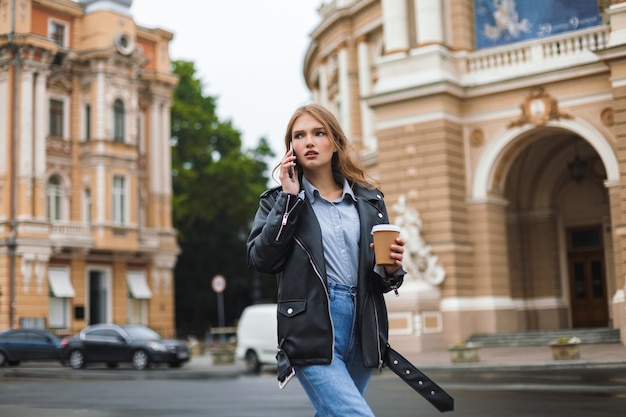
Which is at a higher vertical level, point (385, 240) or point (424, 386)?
point (385, 240)

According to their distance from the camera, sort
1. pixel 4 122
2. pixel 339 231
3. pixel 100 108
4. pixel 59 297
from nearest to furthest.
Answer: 1. pixel 339 231
2. pixel 4 122
3. pixel 59 297
4. pixel 100 108

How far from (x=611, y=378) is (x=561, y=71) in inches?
506

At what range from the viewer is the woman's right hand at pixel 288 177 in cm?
440

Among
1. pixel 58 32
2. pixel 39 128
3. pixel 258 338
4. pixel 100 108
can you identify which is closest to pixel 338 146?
pixel 258 338

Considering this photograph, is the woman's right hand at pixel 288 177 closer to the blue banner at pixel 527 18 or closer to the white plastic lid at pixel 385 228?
the white plastic lid at pixel 385 228

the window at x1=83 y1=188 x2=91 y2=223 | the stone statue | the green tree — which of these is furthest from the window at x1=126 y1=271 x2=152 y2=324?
the stone statue

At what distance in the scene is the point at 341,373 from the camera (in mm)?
4242

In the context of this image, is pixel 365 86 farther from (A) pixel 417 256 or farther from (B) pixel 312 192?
(B) pixel 312 192

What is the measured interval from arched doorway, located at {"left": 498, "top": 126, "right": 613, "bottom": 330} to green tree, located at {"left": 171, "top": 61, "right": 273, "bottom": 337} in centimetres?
2554

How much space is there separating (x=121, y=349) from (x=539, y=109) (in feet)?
49.2

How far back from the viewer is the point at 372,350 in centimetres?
436

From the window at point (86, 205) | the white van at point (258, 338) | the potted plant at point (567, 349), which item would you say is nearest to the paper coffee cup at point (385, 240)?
the potted plant at point (567, 349)

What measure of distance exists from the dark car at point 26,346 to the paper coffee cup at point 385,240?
99.8ft

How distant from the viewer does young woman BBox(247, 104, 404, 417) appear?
422 centimetres
